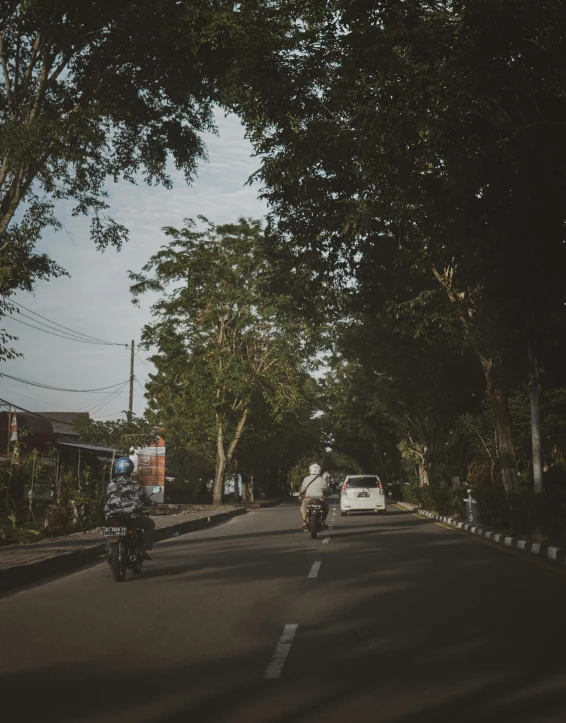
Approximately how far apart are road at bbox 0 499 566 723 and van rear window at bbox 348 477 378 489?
64.9 ft

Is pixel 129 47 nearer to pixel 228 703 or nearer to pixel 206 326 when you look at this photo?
pixel 228 703

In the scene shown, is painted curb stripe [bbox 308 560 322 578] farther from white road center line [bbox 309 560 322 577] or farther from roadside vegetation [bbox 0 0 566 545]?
roadside vegetation [bbox 0 0 566 545]

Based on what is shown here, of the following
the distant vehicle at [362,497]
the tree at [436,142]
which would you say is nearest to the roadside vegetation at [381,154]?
the tree at [436,142]

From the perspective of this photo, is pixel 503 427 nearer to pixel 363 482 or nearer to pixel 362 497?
pixel 362 497

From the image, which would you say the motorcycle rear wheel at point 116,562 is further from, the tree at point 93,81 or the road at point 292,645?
the tree at point 93,81

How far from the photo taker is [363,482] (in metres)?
32.8

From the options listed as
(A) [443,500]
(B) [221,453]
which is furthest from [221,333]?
(A) [443,500]

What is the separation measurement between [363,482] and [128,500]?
71.3ft

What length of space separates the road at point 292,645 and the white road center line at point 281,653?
0.02 metres

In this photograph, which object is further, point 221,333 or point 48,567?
point 221,333

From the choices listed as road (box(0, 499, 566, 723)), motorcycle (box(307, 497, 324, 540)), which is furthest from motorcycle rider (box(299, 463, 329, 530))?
road (box(0, 499, 566, 723))

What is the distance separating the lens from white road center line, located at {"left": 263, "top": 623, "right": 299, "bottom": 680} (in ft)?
19.2

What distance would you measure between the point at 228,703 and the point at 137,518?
701 cm

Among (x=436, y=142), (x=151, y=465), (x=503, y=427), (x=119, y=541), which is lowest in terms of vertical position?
(x=119, y=541)
